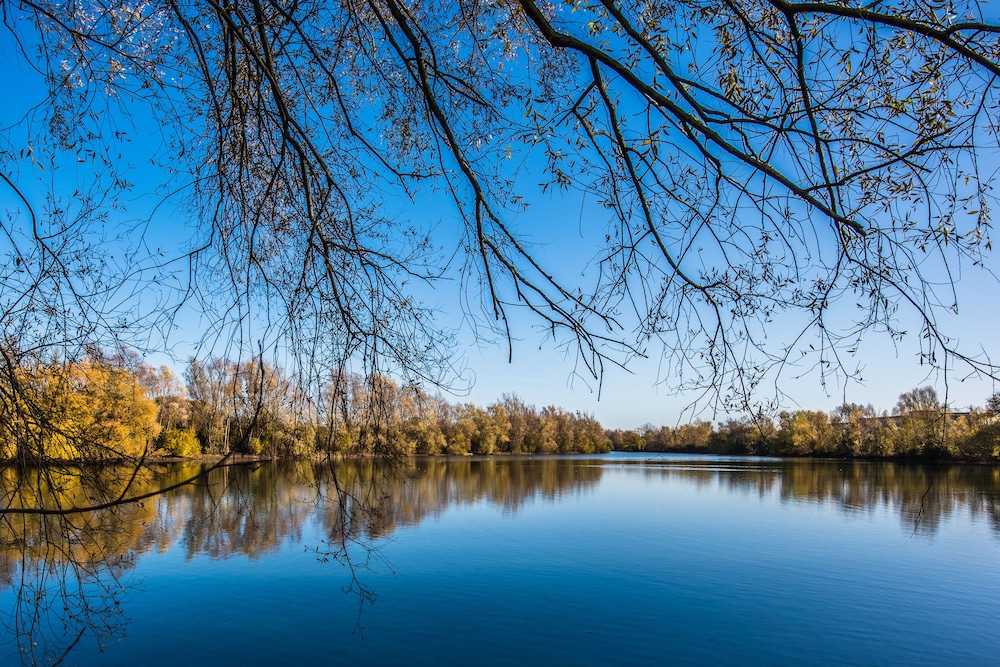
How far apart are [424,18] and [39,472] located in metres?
2.26

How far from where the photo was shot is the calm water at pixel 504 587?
7328mm

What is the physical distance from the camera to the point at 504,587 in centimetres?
999

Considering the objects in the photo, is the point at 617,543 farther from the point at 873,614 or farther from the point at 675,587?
the point at 873,614

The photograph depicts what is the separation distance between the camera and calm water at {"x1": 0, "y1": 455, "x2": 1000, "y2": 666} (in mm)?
7328

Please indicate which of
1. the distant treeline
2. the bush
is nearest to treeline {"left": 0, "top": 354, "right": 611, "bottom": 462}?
the distant treeline

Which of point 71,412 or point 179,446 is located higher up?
point 71,412

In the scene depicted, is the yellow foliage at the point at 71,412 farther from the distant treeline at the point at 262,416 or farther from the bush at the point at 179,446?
the bush at the point at 179,446

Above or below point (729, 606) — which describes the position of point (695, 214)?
above

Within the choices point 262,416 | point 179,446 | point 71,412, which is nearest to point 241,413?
point 262,416

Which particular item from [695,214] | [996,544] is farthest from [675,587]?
[695,214]

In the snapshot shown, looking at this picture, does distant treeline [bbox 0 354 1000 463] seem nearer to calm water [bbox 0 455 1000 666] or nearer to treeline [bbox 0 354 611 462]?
treeline [bbox 0 354 611 462]

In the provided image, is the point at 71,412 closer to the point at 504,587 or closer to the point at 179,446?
the point at 179,446

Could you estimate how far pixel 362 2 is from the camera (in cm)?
270

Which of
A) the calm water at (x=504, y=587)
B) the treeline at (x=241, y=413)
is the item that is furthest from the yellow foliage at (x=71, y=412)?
the calm water at (x=504, y=587)
